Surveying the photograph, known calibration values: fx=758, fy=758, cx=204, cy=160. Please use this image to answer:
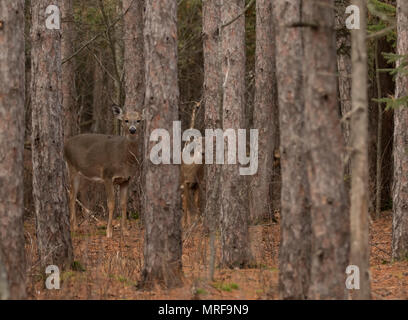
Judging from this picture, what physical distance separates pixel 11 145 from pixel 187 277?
10.3 feet

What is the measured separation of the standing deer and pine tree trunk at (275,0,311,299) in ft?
24.7

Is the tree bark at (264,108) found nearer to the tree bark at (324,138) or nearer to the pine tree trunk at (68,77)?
the pine tree trunk at (68,77)

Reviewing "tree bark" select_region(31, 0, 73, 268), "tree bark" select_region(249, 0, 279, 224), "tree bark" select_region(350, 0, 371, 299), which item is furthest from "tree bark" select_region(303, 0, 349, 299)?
"tree bark" select_region(249, 0, 279, 224)

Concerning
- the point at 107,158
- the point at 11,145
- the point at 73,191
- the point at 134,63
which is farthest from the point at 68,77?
the point at 11,145

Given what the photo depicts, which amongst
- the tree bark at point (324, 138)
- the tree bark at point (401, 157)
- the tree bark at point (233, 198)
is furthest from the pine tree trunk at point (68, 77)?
the tree bark at point (324, 138)

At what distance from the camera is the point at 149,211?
9.62m

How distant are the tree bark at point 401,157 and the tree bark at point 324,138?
6.07m

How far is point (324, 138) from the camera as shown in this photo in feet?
24.9

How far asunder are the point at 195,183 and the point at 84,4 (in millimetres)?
7636

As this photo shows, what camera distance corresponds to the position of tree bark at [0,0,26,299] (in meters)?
8.65

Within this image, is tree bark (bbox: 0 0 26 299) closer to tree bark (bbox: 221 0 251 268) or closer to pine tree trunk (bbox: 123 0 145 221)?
tree bark (bbox: 221 0 251 268)

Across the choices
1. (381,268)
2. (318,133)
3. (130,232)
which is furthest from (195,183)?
(318,133)
